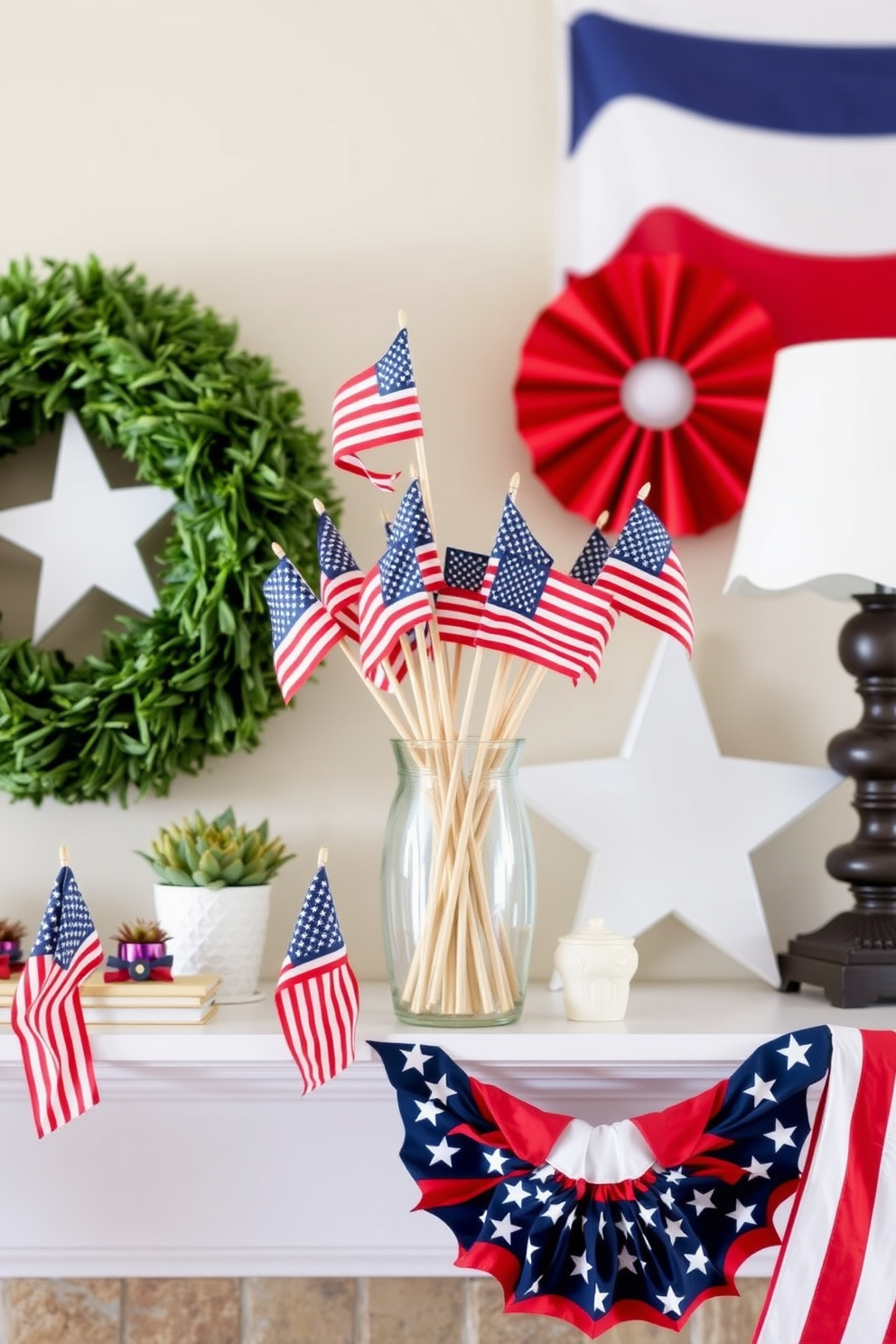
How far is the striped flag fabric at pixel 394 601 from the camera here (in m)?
1.00

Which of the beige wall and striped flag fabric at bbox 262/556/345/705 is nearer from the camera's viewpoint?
striped flag fabric at bbox 262/556/345/705

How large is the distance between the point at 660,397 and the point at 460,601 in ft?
1.34

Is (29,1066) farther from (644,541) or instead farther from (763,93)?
(763,93)

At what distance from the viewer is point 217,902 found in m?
1.17

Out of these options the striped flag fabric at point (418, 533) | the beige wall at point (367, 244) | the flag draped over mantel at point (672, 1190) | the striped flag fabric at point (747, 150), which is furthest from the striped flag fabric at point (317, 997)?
the striped flag fabric at point (747, 150)

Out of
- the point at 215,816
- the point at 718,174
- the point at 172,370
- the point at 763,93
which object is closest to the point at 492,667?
the point at 215,816

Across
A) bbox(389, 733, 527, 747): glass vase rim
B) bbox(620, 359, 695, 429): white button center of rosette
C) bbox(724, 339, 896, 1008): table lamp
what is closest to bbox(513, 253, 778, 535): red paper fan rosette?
bbox(620, 359, 695, 429): white button center of rosette

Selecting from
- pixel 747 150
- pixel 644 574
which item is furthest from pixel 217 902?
pixel 747 150

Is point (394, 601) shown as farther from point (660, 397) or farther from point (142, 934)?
point (660, 397)

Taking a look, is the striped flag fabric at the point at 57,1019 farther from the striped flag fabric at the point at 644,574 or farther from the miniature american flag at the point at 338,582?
the striped flag fabric at the point at 644,574

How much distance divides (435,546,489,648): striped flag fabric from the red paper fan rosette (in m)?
0.27

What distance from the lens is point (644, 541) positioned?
105cm

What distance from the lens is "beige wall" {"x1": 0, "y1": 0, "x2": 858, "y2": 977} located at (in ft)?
4.46

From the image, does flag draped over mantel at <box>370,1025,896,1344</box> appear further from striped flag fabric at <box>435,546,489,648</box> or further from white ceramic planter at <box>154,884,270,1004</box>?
striped flag fabric at <box>435,546,489,648</box>
